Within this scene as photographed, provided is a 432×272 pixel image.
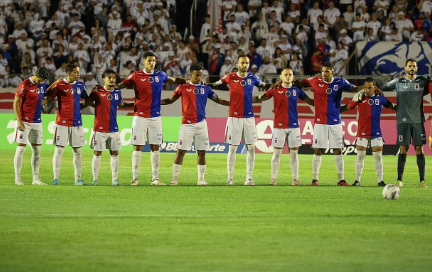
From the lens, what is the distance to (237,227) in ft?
32.6

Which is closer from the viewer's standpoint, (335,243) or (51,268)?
(51,268)

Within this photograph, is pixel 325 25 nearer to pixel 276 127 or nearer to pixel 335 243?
pixel 276 127

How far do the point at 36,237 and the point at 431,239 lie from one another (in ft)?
15.4

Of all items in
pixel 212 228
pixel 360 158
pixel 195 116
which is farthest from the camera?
pixel 360 158

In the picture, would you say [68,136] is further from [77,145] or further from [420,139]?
[420,139]

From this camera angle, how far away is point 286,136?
1576cm

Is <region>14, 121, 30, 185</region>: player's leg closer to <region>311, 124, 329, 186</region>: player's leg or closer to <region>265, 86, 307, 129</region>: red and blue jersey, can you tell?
<region>265, 86, 307, 129</region>: red and blue jersey

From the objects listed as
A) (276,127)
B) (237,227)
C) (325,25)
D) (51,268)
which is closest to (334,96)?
(276,127)

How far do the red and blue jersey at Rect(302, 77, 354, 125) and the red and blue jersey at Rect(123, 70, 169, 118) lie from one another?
3.21m

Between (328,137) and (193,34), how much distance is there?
1584cm

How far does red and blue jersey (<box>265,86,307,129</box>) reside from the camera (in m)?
15.7

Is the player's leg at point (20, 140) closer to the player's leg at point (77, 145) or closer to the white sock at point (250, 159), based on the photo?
the player's leg at point (77, 145)

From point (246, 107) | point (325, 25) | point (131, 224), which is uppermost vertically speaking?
point (325, 25)

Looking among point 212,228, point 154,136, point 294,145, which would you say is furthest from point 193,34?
point 212,228
